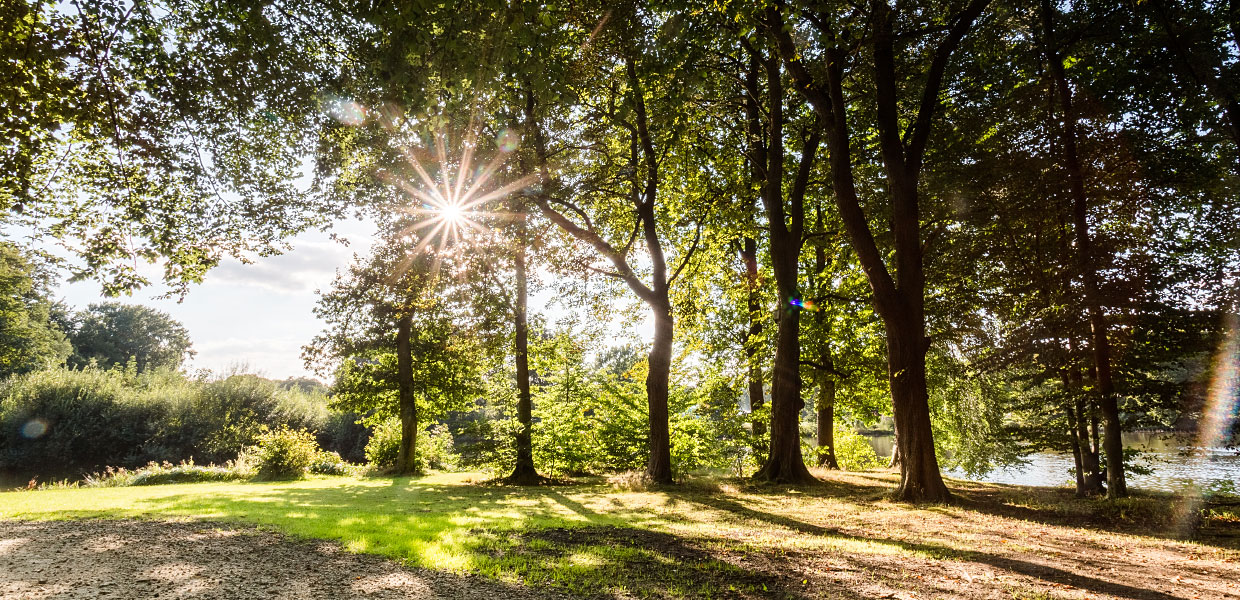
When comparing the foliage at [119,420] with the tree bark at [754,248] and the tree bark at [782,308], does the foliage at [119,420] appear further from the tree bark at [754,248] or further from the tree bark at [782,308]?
the tree bark at [782,308]

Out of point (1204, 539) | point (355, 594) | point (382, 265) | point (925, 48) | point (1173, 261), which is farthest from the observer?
point (382, 265)

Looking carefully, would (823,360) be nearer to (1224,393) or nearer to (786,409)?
(786,409)

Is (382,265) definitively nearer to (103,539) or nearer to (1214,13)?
(103,539)

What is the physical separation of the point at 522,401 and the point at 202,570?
460 inches

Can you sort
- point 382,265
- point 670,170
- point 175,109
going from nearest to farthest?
point 175,109
point 670,170
point 382,265

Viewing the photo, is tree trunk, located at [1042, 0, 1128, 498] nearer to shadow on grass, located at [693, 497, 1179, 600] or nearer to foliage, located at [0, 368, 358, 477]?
shadow on grass, located at [693, 497, 1179, 600]

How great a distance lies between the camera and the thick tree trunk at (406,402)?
2227 cm

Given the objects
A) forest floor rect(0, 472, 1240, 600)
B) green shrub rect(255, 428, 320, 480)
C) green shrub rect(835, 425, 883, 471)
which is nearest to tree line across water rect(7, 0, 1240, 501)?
forest floor rect(0, 472, 1240, 600)

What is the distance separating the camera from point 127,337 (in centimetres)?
6594

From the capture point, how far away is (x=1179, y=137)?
9.95 meters

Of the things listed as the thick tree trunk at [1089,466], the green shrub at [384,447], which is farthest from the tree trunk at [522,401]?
the thick tree trunk at [1089,466]

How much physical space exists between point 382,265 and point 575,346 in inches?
349

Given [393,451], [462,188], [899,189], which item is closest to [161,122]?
[462,188]

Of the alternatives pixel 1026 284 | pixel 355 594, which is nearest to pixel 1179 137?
pixel 1026 284
